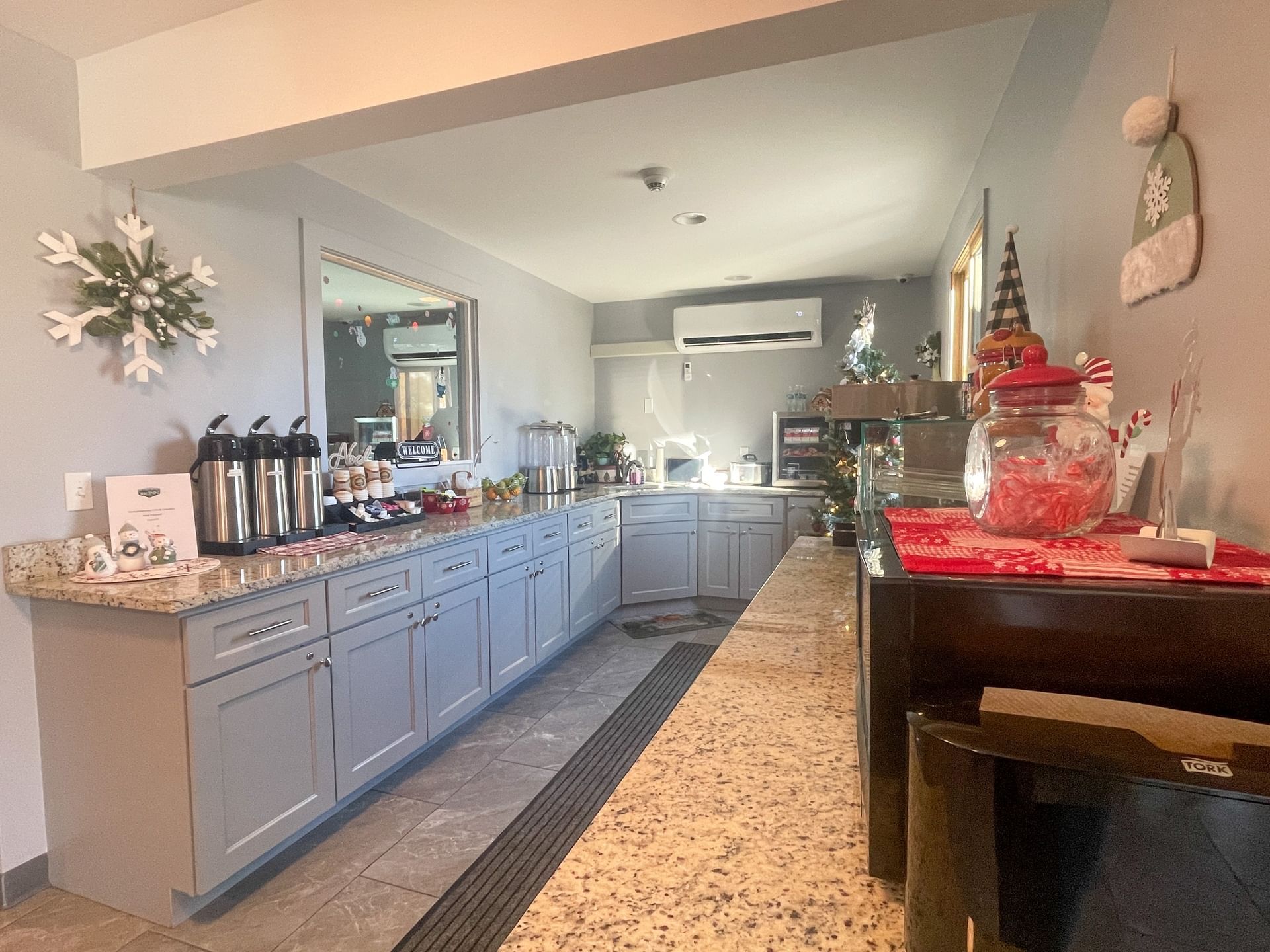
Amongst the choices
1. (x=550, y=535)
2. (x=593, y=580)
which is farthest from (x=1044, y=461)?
(x=593, y=580)

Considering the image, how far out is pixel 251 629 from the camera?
1.76 metres

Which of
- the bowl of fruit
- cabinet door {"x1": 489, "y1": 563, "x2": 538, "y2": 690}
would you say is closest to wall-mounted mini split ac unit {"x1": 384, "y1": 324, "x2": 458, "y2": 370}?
the bowl of fruit

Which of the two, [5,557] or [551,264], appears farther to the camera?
[551,264]

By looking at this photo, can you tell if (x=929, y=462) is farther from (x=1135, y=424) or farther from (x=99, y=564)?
(x=99, y=564)

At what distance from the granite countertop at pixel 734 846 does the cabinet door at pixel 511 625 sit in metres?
2.00

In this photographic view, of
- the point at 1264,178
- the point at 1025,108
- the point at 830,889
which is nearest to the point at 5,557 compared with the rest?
the point at 830,889

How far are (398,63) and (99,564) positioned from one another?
1.58m

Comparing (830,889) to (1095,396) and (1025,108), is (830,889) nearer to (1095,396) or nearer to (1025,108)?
(1095,396)

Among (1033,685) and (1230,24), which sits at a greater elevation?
(1230,24)

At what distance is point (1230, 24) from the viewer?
771 millimetres

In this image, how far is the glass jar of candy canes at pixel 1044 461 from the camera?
0.68m

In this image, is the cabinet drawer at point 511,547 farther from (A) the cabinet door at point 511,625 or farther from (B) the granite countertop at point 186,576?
(B) the granite countertop at point 186,576

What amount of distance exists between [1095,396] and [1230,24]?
47 cm

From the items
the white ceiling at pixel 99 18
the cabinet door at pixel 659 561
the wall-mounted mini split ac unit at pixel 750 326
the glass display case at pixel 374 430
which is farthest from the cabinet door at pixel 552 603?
the white ceiling at pixel 99 18
